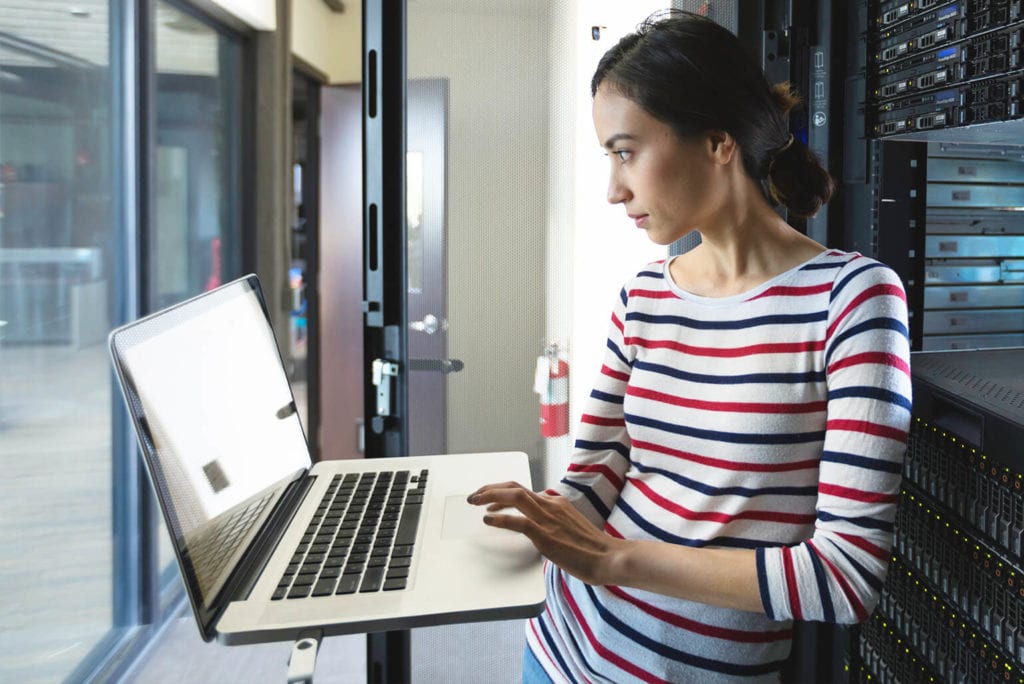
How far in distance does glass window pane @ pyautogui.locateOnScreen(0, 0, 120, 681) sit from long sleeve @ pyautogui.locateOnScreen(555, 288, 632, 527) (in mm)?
1360

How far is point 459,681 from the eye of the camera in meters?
1.65

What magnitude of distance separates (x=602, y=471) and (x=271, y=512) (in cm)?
39

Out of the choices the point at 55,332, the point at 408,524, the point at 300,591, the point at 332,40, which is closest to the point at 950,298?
the point at 408,524

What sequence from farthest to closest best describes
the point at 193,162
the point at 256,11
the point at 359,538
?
the point at 256,11 → the point at 193,162 → the point at 359,538

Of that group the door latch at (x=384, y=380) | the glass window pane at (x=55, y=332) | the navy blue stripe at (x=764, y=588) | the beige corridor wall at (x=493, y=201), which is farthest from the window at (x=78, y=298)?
the navy blue stripe at (x=764, y=588)

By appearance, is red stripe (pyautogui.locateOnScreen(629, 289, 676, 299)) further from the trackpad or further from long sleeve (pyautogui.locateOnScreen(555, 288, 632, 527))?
the trackpad

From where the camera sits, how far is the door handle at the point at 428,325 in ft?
5.32

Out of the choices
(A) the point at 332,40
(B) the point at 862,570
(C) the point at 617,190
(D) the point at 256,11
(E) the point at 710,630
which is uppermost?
(A) the point at 332,40

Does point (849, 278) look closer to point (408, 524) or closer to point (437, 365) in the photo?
point (408, 524)

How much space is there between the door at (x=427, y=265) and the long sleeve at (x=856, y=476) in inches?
40.1

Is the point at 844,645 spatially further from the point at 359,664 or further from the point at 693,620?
the point at 359,664

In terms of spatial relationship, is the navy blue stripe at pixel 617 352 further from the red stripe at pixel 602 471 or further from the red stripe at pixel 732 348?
the red stripe at pixel 602 471

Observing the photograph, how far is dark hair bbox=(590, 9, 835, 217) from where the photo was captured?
0.80 metres

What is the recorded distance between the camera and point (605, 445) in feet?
2.99
